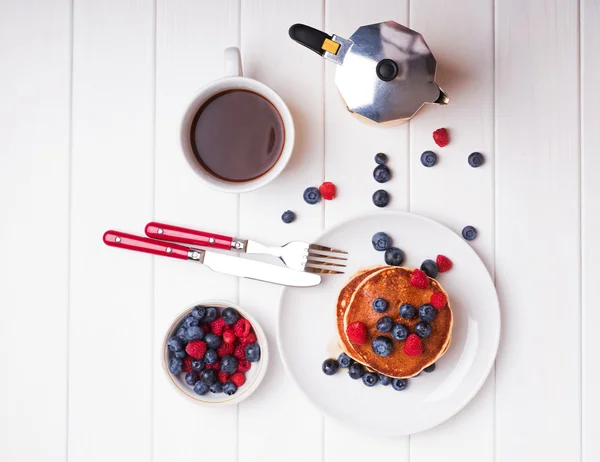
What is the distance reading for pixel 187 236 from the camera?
3.78 feet

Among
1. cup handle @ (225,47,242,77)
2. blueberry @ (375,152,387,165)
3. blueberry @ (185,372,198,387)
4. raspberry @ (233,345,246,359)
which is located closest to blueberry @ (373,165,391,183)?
blueberry @ (375,152,387,165)

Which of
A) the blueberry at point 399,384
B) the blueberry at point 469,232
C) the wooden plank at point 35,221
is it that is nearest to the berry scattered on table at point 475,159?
the blueberry at point 469,232

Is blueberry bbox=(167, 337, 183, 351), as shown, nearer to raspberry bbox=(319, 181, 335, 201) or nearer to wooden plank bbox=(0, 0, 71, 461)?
wooden plank bbox=(0, 0, 71, 461)

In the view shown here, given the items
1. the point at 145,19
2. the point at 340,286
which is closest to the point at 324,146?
the point at 340,286

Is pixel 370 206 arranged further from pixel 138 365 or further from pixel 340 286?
pixel 138 365

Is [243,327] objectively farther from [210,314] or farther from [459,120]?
[459,120]

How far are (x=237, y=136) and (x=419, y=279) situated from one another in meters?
0.44

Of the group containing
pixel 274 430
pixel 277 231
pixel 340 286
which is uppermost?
pixel 277 231

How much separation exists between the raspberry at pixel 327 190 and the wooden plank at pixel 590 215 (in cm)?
51

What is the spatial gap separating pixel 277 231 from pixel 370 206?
0.65ft

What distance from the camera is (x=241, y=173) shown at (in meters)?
1.11

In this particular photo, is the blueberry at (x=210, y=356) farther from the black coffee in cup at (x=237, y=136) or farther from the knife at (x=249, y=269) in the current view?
the black coffee in cup at (x=237, y=136)

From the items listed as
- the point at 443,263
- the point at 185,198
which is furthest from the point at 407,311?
the point at 185,198

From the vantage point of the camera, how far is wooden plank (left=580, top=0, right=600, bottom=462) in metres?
1.17
